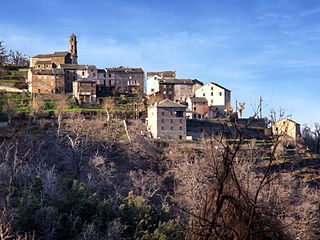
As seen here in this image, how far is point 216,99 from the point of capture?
224ft

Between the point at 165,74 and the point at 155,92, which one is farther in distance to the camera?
the point at 165,74

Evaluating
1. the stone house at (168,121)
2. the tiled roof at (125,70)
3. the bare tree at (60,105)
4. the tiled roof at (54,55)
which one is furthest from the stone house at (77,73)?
the stone house at (168,121)

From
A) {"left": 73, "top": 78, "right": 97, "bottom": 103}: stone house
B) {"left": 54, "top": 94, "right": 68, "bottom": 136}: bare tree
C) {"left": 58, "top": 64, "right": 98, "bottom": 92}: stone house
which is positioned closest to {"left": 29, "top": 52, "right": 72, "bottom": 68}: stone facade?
{"left": 58, "top": 64, "right": 98, "bottom": 92}: stone house

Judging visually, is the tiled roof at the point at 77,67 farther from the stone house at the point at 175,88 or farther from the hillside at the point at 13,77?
the stone house at the point at 175,88

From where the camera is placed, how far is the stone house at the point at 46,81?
68438 mm

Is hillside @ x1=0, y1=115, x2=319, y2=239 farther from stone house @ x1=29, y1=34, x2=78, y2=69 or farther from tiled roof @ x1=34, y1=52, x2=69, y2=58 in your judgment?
tiled roof @ x1=34, y1=52, x2=69, y2=58

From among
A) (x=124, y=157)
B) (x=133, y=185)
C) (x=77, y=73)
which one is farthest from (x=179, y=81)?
(x=133, y=185)

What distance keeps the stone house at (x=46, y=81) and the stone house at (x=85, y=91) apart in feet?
12.9

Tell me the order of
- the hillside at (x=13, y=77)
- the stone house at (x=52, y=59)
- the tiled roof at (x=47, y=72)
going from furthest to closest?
the stone house at (x=52, y=59) → the tiled roof at (x=47, y=72) → the hillside at (x=13, y=77)

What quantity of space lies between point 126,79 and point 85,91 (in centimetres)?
1300

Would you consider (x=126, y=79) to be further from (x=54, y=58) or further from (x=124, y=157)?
(x=124, y=157)

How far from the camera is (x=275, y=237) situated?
19.9 ft

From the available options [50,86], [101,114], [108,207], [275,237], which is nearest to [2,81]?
[50,86]

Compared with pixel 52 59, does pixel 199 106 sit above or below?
below
